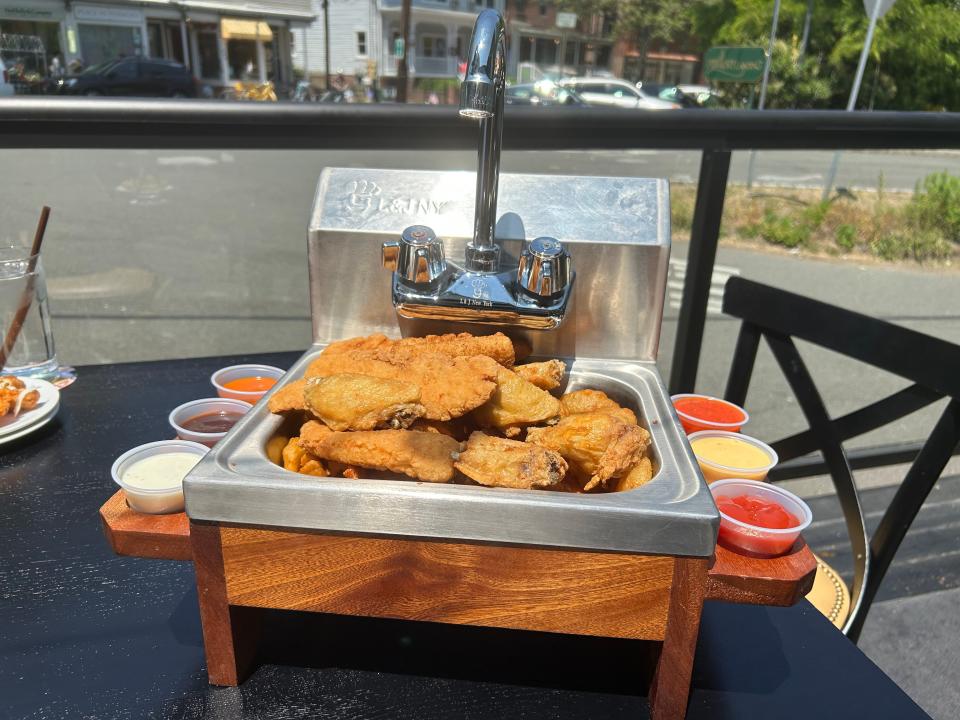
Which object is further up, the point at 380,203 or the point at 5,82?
the point at 5,82

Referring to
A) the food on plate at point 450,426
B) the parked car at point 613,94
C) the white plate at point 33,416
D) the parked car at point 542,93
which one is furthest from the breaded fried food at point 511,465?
the parked car at point 542,93

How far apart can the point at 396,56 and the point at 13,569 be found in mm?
6515

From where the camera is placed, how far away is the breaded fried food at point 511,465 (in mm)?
711

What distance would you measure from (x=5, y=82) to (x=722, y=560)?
7.97 feet

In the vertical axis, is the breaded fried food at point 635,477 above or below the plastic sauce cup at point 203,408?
above

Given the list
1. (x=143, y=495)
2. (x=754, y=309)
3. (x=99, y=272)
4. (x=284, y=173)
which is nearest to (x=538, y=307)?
(x=143, y=495)

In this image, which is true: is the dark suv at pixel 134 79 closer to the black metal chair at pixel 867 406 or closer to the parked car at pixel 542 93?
the parked car at pixel 542 93

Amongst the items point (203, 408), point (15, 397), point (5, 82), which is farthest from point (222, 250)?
point (203, 408)

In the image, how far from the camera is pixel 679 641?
0.70 m

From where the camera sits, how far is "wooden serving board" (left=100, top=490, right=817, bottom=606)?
72 centimetres

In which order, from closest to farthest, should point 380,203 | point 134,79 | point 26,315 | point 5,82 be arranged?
point 380,203 < point 26,315 < point 5,82 < point 134,79

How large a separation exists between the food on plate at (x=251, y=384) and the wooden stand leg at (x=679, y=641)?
0.87 meters

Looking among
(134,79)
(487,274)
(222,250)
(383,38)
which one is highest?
(383,38)

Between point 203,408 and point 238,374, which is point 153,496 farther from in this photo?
point 238,374
